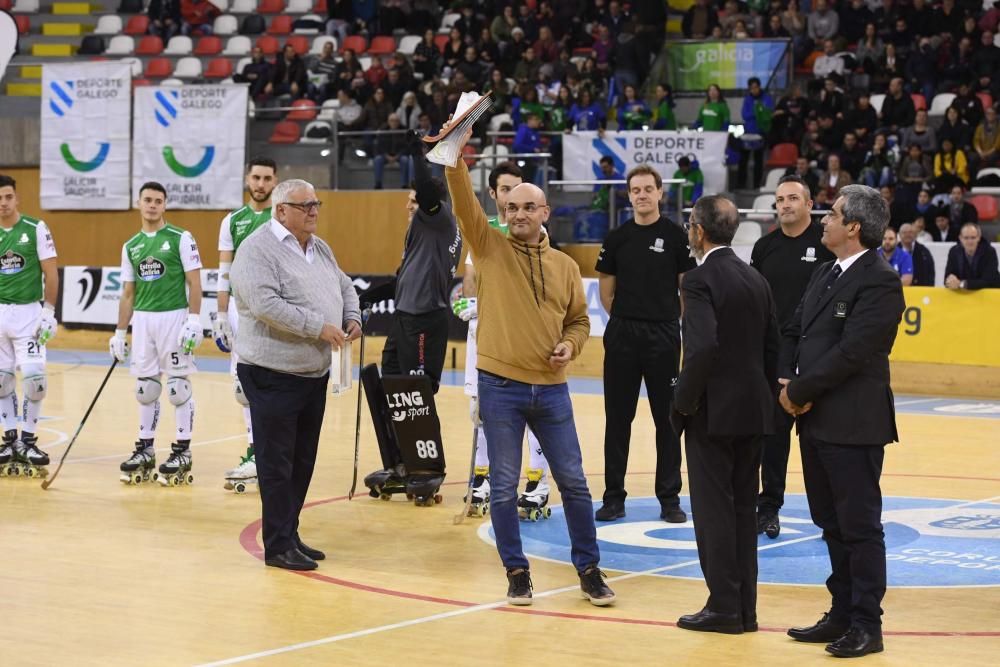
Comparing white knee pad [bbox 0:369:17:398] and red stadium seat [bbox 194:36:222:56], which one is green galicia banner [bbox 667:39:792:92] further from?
white knee pad [bbox 0:369:17:398]

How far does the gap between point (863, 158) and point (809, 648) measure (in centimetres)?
1608

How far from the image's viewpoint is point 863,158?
2192 cm

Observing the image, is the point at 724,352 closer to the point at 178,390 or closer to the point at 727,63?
the point at 178,390

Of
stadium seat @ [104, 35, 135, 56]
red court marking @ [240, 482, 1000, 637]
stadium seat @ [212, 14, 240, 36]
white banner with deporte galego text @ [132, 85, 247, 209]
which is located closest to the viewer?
red court marking @ [240, 482, 1000, 637]

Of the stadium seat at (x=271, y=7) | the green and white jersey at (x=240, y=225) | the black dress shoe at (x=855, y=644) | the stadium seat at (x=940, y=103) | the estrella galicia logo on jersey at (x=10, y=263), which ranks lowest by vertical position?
the black dress shoe at (x=855, y=644)

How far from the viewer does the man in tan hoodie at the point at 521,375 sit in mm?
7699

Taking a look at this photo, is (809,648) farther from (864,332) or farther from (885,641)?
(864,332)

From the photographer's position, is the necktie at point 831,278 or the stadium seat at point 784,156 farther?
the stadium seat at point 784,156

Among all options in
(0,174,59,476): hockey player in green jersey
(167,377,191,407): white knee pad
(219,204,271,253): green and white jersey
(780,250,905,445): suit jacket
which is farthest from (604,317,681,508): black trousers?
(0,174,59,476): hockey player in green jersey

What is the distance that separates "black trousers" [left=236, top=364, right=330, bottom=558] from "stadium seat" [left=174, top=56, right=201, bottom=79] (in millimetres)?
21872

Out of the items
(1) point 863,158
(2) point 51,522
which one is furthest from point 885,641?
(1) point 863,158

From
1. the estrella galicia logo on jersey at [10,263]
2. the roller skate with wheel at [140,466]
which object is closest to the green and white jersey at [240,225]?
the roller skate with wheel at [140,466]

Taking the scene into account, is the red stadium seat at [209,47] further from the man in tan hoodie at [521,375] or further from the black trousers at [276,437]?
the man in tan hoodie at [521,375]

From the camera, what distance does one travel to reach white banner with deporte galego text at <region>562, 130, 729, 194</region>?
2162cm
